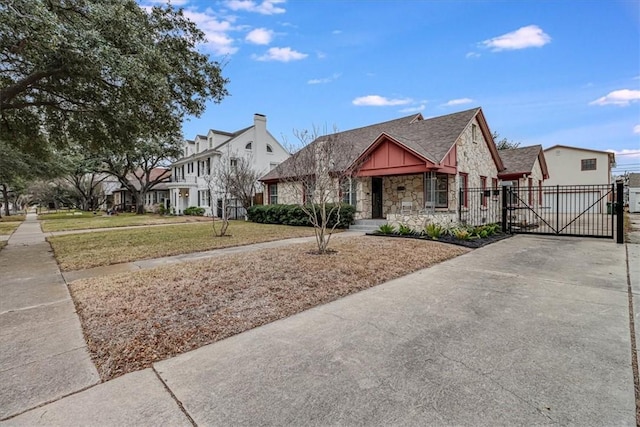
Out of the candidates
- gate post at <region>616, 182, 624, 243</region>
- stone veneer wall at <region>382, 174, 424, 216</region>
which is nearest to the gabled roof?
stone veneer wall at <region>382, 174, 424, 216</region>

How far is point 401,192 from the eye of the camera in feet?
53.8

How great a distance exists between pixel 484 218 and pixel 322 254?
11949 mm

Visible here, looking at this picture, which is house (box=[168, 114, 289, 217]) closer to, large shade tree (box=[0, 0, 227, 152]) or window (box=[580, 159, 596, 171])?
large shade tree (box=[0, 0, 227, 152])

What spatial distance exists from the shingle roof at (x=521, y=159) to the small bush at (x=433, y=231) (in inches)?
417

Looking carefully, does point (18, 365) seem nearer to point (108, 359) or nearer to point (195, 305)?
point (108, 359)

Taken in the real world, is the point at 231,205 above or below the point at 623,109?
below

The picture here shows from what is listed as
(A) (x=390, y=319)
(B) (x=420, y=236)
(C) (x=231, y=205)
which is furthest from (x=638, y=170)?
(A) (x=390, y=319)

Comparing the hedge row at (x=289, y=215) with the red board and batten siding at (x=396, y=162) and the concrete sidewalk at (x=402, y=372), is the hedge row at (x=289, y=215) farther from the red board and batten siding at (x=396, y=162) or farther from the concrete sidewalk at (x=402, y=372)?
the concrete sidewalk at (x=402, y=372)

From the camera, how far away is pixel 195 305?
14.9 feet

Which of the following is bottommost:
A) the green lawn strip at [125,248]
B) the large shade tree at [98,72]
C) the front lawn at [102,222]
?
the green lawn strip at [125,248]

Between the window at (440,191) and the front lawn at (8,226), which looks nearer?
the window at (440,191)

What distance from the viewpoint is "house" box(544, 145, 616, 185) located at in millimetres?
26719

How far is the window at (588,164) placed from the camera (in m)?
27.1

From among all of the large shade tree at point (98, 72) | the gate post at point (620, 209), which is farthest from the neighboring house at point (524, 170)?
the large shade tree at point (98, 72)
